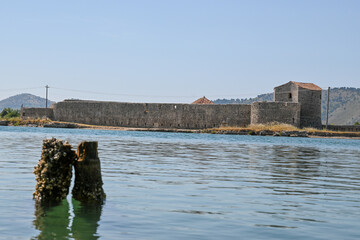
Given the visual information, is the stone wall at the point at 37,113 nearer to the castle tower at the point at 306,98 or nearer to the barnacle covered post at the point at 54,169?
the castle tower at the point at 306,98

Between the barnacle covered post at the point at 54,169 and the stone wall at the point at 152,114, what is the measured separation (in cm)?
5312

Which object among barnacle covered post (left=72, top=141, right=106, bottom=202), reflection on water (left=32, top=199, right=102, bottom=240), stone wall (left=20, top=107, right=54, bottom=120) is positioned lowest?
reflection on water (left=32, top=199, right=102, bottom=240)

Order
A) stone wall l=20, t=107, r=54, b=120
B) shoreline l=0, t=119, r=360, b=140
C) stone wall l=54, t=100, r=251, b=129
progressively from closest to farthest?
shoreline l=0, t=119, r=360, b=140 < stone wall l=54, t=100, r=251, b=129 < stone wall l=20, t=107, r=54, b=120

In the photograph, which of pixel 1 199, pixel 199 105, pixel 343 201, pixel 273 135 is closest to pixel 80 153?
pixel 1 199

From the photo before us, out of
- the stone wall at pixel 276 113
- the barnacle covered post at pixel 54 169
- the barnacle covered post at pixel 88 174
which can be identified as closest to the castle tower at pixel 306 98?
the stone wall at pixel 276 113

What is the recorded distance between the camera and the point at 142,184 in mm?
10445

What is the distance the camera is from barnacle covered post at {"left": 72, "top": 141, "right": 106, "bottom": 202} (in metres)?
7.84

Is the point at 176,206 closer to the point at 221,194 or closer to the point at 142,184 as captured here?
the point at 221,194

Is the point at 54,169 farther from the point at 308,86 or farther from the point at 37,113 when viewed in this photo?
the point at 37,113

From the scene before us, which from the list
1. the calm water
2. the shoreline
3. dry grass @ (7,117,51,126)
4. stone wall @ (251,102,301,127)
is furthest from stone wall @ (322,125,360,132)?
the calm water

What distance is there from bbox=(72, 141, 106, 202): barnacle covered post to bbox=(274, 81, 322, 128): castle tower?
164 feet

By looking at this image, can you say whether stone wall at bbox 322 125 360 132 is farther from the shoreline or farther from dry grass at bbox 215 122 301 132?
dry grass at bbox 215 122 301 132

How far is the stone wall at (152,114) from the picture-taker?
61.4 metres

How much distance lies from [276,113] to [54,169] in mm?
50404
